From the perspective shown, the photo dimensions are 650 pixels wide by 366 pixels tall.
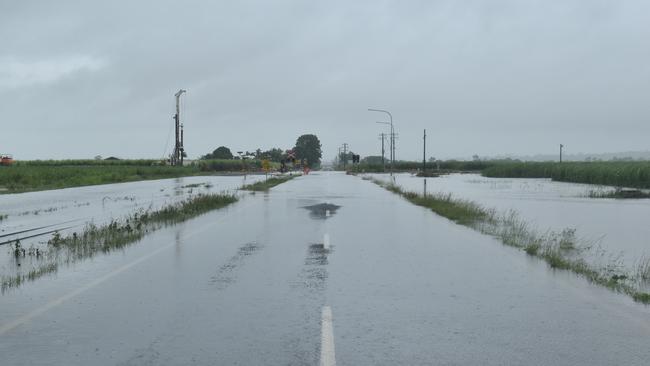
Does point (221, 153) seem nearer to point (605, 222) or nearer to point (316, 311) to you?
point (605, 222)

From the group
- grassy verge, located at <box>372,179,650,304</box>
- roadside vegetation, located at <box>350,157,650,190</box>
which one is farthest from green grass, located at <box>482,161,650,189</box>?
grassy verge, located at <box>372,179,650,304</box>

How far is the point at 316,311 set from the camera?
6.98 m

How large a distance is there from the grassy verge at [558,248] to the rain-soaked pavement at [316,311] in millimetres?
445

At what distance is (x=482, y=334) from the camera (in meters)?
6.09

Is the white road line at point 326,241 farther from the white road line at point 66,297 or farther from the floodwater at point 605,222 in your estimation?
the floodwater at point 605,222

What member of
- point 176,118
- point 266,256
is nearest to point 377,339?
point 266,256

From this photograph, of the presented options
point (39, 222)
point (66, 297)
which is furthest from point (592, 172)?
point (66, 297)

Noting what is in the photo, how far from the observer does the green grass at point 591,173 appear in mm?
45812

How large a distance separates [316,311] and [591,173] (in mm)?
54554

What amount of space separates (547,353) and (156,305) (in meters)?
4.69

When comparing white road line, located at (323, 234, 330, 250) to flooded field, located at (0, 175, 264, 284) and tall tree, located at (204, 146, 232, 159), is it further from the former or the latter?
tall tree, located at (204, 146, 232, 159)

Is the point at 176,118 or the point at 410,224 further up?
the point at 176,118

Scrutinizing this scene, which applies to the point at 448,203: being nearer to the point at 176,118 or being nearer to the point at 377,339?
the point at 377,339

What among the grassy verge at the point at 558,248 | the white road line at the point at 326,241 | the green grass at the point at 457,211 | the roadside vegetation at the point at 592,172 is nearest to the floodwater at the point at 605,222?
the grassy verge at the point at 558,248
